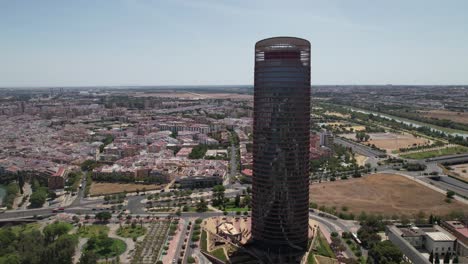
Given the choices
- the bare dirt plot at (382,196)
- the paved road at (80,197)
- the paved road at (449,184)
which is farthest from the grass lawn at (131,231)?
the paved road at (449,184)

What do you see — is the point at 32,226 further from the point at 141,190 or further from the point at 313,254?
the point at 313,254

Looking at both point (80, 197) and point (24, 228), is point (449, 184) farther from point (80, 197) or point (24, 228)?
point (24, 228)

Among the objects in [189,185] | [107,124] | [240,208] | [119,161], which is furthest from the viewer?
[107,124]

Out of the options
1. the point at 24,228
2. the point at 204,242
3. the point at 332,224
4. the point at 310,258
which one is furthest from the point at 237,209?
the point at 24,228

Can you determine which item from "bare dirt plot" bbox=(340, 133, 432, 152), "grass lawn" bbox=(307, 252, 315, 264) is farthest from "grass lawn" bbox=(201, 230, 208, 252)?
"bare dirt plot" bbox=(340, 133, 432, 152)

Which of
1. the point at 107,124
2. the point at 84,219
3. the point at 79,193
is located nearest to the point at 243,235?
the point at 84,219

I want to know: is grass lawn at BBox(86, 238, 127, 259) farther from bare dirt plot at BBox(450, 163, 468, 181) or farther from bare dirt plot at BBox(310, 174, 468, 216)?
Result: bare dirt plot at BBox(450, 163, 468, 181)

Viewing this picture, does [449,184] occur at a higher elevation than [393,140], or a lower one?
lower
